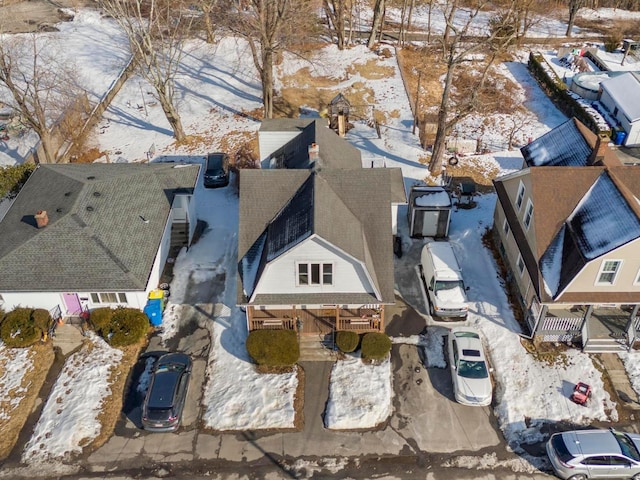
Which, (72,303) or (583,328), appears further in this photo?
(72,303)

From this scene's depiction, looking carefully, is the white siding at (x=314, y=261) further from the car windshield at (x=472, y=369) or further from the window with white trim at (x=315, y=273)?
the car windshield at (x=472, y=369)

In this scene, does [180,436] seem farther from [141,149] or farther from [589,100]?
[589,100]

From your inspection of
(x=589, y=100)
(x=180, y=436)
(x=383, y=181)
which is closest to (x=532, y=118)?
(x=589, y=100)

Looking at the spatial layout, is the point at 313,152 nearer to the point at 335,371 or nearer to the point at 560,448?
the point at 335,371

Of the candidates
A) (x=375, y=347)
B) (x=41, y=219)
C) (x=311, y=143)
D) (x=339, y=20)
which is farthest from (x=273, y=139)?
(x=339, y=20)

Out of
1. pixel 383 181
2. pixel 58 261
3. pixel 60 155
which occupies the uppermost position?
pixel 383 181

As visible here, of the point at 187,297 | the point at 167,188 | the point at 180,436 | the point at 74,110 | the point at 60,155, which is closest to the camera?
the point at 180,436

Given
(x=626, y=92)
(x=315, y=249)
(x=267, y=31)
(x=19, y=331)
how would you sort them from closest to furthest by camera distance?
(x=315, y=249) < (x=19, y=331) < (x=267, y=31) < (x=626, y=92)
